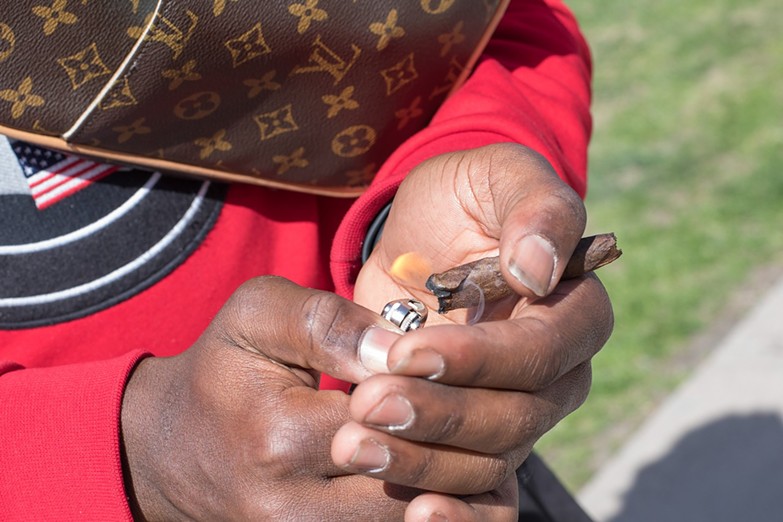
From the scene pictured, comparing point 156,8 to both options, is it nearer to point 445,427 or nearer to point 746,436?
point 445,427

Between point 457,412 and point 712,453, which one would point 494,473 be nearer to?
point 457,412

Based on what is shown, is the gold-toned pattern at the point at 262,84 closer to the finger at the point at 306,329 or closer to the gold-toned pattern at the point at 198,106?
the gold-toned pattern at the point at 198,106

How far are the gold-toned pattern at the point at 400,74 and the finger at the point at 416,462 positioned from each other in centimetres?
65

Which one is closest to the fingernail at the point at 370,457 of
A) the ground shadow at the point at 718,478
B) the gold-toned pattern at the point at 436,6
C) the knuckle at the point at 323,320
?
the knuckle at the point at 323,320

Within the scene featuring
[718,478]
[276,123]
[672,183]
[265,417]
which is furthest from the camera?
[672,183]

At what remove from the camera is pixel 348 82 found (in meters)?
1.43

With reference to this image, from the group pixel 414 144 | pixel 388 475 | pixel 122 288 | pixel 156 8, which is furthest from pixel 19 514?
pixel 414 144

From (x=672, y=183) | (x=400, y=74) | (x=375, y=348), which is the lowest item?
(x=672, y=183)

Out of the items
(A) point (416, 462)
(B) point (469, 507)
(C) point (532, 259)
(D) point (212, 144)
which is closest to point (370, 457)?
(A) point (416, 462)

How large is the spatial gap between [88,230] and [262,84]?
1.21 ft

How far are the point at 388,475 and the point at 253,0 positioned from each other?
2.27 ft

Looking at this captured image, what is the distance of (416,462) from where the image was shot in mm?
1044

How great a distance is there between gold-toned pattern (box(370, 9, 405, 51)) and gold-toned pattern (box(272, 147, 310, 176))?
23 cm

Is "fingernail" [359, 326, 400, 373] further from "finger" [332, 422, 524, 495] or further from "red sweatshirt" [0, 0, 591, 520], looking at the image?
"red sweatshirt" [0, 0, 591, 520]
